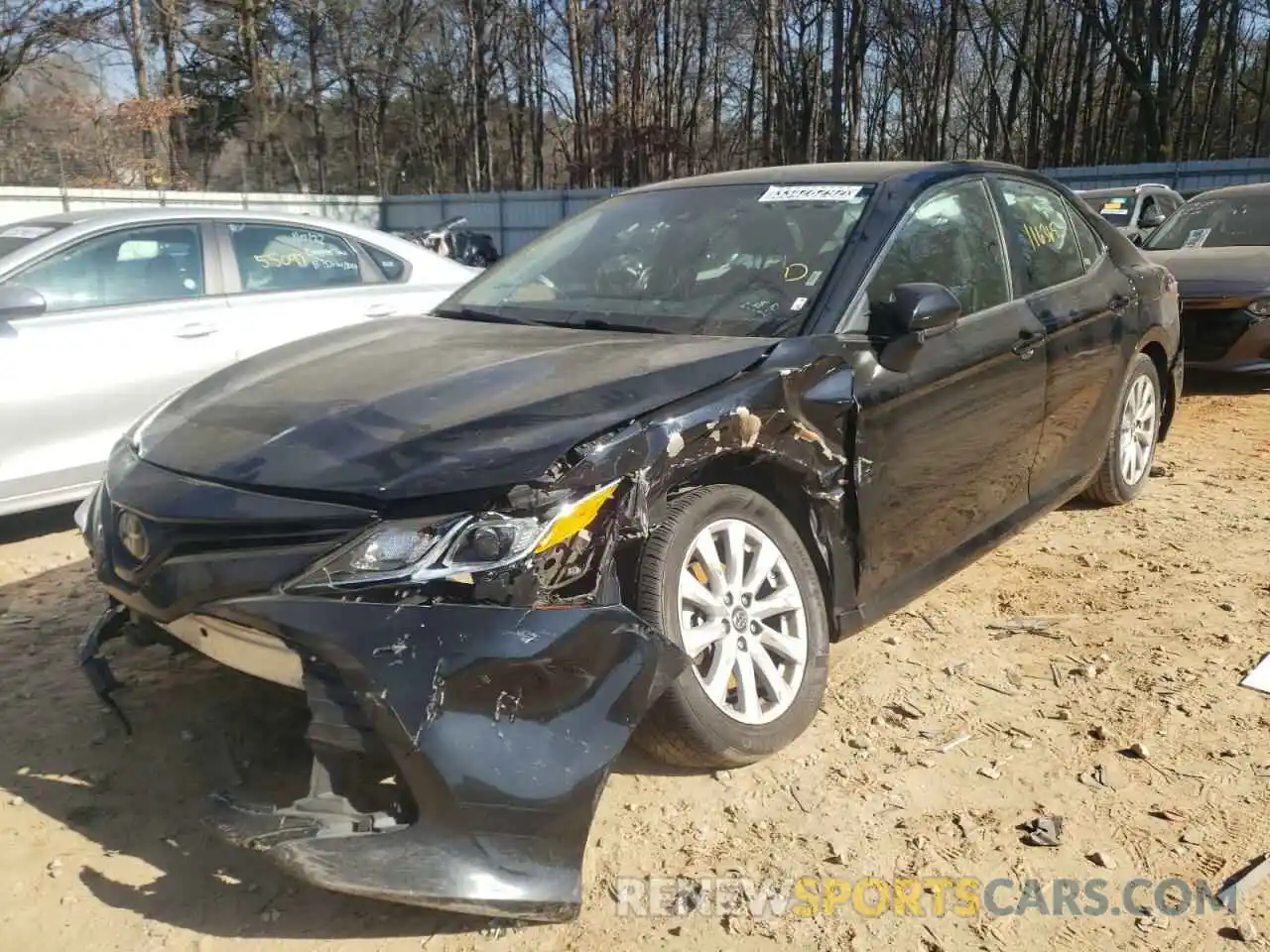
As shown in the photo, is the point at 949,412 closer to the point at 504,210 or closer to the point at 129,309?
the point at 129,309

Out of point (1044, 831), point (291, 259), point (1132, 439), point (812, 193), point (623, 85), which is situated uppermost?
point (623, 85)

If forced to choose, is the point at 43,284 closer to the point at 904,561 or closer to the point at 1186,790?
the point at 904,561

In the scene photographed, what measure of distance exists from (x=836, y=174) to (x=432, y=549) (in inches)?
86.3

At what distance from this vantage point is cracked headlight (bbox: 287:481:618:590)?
213cm

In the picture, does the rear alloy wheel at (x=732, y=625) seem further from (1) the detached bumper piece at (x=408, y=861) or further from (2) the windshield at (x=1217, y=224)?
(2) the windshield at (x=1217, y=224)

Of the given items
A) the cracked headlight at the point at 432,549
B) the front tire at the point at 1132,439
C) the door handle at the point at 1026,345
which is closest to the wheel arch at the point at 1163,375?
the front tire at the point at 1132,439

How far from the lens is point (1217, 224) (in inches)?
342

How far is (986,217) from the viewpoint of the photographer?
12.3ft

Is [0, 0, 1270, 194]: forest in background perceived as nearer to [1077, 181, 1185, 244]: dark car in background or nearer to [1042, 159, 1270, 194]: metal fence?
[1042, 159, 1270, 194]: metal fence

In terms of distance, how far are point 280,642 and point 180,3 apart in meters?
31.9

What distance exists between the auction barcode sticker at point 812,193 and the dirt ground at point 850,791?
1491mm

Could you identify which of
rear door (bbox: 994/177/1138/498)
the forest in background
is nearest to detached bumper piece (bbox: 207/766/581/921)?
rear door (bbox: 994/177/1138/498)

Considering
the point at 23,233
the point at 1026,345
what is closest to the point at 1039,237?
the point at 1026,345

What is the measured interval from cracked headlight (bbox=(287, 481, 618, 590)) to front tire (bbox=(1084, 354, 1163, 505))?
3.27 m
